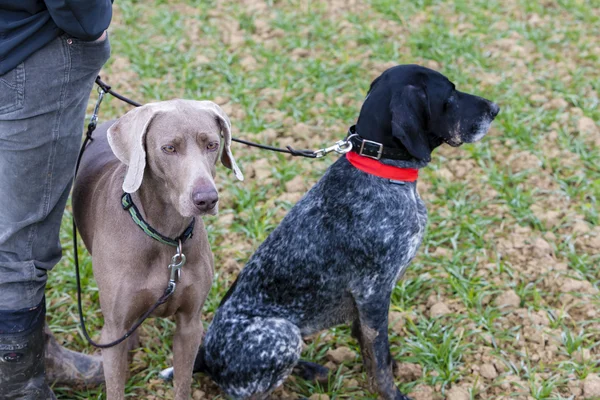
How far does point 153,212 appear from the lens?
3.20m

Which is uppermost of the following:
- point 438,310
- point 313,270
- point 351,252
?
point 351,252

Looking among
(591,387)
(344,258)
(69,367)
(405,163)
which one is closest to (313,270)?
(344,258)

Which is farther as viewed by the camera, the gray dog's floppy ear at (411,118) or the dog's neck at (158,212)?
the gray dog's floppy ear at (411,118)

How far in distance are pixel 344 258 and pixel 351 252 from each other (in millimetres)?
50

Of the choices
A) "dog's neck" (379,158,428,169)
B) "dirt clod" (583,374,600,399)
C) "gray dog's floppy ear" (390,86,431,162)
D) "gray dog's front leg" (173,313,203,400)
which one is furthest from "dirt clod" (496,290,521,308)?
"gray dog's front leg" (173,313,203,400)

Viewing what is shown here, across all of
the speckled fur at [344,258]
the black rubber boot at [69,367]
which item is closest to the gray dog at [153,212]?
the speckled fur at [344,258]

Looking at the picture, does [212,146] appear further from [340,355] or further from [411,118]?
[340,355]

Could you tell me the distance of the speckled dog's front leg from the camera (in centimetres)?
385

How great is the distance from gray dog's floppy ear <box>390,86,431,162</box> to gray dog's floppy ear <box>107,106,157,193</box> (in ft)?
4.17

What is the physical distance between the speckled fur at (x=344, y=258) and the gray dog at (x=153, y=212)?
0.34 meters

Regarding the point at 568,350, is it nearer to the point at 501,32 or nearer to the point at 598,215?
the point at 598,215

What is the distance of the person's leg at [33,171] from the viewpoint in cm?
299

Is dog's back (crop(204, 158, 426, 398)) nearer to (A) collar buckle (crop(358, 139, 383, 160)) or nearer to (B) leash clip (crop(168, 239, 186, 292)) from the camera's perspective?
(A) collar buckle (crop(358, 139, 383, 160))

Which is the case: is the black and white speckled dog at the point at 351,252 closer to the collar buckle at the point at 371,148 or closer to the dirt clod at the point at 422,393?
the collar buckle at the point at 371,148
